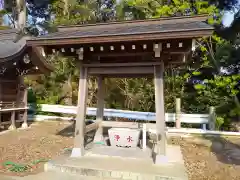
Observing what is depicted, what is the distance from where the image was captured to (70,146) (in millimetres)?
7625

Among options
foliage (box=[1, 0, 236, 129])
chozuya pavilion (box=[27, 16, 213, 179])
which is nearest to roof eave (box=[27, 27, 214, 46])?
chozuya pavilion (box=[27, 16, 213, 179])

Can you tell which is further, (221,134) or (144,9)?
(144,9)

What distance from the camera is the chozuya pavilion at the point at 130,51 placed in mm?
5094

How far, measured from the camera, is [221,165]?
6184 millimetres

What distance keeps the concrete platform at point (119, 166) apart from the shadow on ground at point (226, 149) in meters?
1.59

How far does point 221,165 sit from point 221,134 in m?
3.76

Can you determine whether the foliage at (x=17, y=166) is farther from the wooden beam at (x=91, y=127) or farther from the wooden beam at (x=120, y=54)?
the wooden beam at (x=120, y=54)

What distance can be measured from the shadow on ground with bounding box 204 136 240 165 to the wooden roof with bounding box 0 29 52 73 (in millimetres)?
7663

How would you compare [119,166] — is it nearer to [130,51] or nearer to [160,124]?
[160,124]

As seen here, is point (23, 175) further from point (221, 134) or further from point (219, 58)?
point (219, 58)

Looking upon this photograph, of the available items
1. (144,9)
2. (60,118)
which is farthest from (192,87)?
(60,118)

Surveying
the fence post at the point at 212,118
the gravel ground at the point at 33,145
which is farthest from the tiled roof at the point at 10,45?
the fence post at the point at 212,118

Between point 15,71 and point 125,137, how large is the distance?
21.0ft

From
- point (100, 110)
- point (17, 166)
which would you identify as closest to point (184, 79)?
point (100, 110)
